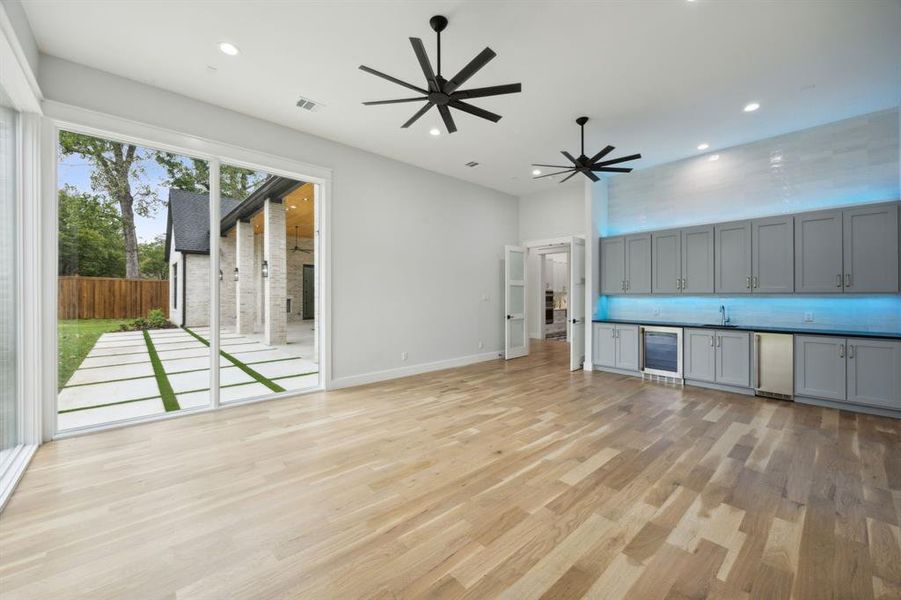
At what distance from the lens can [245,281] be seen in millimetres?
8086

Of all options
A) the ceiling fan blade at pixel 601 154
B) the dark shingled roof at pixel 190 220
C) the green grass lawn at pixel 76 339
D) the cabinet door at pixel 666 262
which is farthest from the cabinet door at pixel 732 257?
the green grass lawn at pixel 76 339

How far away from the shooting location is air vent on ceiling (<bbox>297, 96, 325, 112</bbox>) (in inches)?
157

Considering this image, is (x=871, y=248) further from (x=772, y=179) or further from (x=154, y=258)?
(x=154, y=258)

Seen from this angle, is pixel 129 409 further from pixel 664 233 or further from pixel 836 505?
pixel 664 233

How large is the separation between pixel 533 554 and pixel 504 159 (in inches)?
209

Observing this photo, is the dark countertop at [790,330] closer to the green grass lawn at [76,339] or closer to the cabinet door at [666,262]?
the cabinet door at [666,262]

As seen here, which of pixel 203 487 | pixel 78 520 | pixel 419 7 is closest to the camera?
pixel 78 520

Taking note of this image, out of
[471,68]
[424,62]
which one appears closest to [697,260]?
[471,68]

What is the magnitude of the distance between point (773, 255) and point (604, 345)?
254cm

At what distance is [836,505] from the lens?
89.6 inches

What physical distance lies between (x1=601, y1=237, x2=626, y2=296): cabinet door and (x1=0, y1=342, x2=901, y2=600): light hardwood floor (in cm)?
281

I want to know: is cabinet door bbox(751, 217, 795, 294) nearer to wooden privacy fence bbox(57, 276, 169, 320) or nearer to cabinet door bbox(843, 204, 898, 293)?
cabinet door bbox(843, 204, 898, 293)

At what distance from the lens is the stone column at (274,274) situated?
23.9ft

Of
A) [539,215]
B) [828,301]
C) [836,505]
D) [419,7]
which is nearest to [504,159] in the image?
[539,215]
